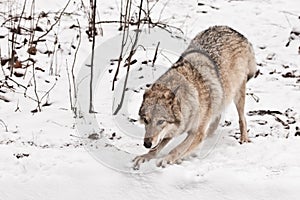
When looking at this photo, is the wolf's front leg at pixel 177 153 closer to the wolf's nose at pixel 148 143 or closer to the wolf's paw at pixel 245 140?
the wolf's nose at pixel 148 143

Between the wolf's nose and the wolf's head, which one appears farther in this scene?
the wolf's head

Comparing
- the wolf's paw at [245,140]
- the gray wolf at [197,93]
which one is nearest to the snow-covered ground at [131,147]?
the wolf's paw at [245,140]

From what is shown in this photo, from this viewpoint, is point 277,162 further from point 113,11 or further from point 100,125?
point 113,11

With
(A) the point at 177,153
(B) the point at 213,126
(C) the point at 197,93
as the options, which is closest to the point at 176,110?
(C) the point at 197,93

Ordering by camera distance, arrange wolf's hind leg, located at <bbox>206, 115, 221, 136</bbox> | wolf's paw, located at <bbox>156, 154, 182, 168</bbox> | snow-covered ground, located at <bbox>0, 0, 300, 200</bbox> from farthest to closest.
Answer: wolf's hind leg, located at <bbox>206, 115, 221, 136</bbox>, wolf's paw, located at <bbox>156, 154, 182, 168</bbox>, snow-covered ground, located at <bbox>0, 0, 300, 200</bbox>

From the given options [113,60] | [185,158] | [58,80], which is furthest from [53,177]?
[113,60]

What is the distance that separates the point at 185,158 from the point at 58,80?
8.14 ft

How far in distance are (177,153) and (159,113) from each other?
0.46 meters

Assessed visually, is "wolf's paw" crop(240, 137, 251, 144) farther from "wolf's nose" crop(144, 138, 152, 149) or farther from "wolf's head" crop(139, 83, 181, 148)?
"wolf's nose" crop(144, 138, 152, 149)

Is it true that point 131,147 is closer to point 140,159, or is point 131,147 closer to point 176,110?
point 140,159

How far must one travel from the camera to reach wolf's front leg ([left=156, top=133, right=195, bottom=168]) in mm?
4562

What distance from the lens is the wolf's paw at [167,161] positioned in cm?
451

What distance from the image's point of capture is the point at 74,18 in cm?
826

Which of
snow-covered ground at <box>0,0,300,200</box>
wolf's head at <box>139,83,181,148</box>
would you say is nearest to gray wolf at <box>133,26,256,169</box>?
wolf's head at <box>139,83,181,148</box>
